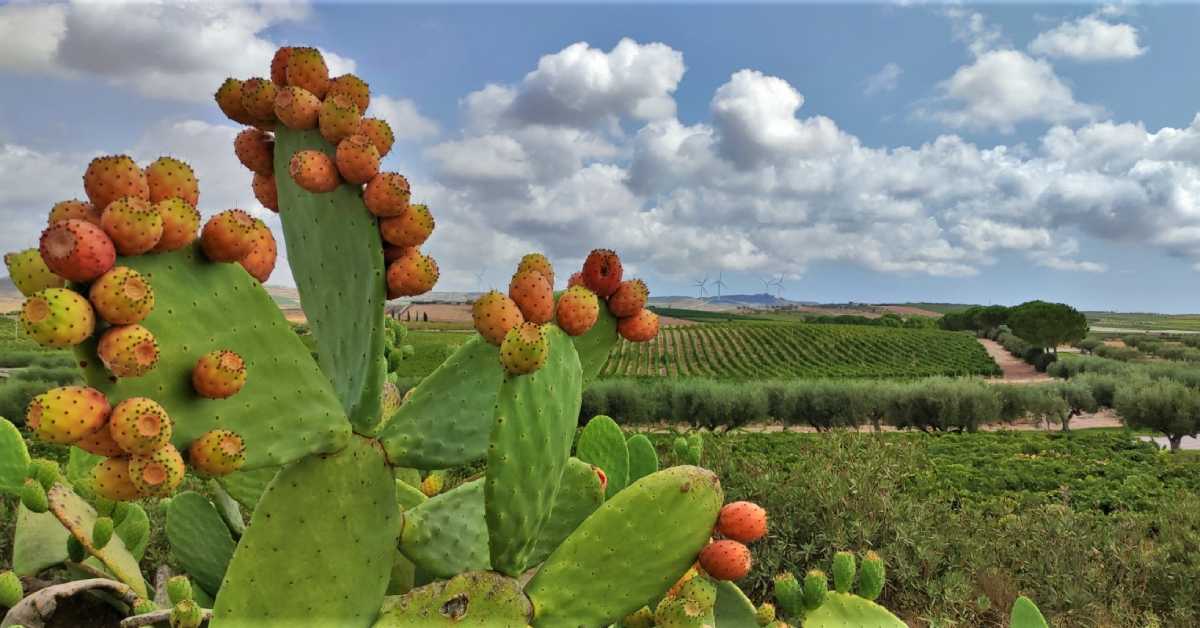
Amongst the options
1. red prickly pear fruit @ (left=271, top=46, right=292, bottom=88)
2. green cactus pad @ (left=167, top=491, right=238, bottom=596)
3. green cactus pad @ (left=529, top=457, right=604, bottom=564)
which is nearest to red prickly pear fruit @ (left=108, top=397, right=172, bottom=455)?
red prickly pear fruit @ (left=271, top=46, right=292, bottom=88)

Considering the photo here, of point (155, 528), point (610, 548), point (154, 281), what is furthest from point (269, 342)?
point (155, 528)

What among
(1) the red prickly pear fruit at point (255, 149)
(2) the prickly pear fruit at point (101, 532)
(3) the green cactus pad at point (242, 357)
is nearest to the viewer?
(3) the green cactus pad at point (242, 357)

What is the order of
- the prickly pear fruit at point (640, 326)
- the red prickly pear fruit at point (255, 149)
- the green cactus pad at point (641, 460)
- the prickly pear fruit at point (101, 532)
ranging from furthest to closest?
the green cactus pad at point (641, 460)
the prickly pear fruit at point (101, 532)
the prickly pear fruit at point (640, 326)
the red prickly pear fruit at point (255, 149)

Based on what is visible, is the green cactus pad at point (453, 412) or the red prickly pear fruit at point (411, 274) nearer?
the red prickly pear fruit at point (411, 274)

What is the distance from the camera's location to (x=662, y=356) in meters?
69.8

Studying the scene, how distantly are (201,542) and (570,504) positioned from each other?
3.56 ft

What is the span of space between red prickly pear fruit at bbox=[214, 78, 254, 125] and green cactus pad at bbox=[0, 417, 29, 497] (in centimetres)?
112

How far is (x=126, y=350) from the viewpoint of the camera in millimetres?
984

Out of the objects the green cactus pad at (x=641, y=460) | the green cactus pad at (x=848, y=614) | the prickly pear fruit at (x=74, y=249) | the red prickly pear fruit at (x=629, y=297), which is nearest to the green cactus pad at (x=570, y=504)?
the red prickly pear fruit at (x=629, y=297)

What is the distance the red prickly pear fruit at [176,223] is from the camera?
1064 mm

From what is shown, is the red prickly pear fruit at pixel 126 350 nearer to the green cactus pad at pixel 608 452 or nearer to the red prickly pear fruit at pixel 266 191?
the red prickly pear fruit at pixel 266 191

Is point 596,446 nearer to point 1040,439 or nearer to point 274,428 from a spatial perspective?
point 274,428

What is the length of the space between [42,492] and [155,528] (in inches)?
91.8

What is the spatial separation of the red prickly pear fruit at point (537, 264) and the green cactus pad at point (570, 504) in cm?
63
